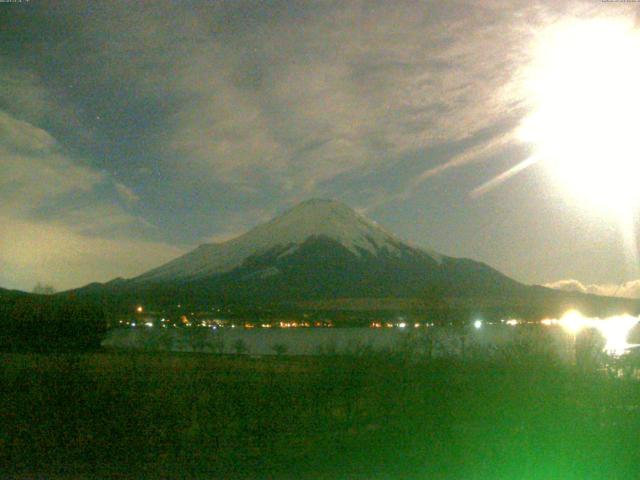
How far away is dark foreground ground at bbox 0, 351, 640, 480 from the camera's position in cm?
1017

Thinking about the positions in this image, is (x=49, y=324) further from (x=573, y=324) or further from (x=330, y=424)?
(x=330, y=424)

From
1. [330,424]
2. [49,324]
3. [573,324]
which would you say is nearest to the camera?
[330,424]

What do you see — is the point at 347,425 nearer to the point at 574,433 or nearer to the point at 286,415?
the point at 286,415

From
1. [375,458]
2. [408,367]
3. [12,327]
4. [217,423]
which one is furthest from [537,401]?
[12,327]

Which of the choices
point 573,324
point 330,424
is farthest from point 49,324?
point 330,424

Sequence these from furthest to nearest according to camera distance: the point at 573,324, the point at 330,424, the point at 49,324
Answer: the point at 49,324 < the point at 573,324 < the point at 330,424

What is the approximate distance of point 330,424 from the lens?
11.9 metres

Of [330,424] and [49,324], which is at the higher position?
[49,324]

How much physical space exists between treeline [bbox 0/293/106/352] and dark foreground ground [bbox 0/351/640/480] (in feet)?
47.0

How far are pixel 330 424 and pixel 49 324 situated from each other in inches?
767

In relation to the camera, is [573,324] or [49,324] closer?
[573,324]

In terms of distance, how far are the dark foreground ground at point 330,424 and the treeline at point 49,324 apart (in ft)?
47.0

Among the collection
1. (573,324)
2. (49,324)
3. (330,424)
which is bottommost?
(330,424)

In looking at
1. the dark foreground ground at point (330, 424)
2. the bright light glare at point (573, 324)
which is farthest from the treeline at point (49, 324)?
the bright light glare at point (573, 324)
